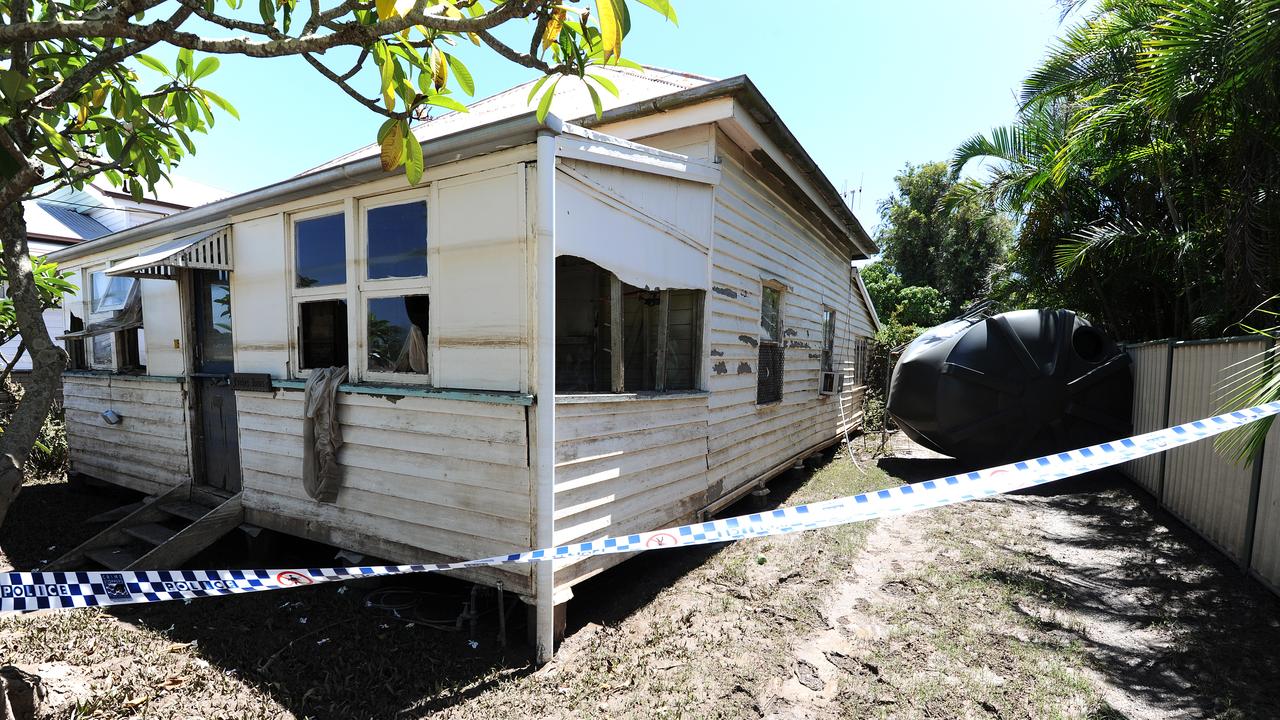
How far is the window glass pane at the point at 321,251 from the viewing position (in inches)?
181

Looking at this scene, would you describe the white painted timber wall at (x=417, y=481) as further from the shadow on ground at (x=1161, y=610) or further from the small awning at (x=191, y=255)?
the shadow on ground at (x=1161, y=610)

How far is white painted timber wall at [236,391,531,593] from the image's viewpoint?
374 centimetres

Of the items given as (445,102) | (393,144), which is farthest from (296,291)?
(445,102)

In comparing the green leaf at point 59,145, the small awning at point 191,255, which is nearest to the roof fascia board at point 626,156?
the green leaf at point 59,145

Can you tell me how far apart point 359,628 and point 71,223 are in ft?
55.8

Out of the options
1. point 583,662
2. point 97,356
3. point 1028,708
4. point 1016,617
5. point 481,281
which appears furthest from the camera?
point 97,356

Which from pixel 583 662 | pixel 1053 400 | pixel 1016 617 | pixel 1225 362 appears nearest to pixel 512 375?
pixel 583 662

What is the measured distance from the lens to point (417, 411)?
4094 mm

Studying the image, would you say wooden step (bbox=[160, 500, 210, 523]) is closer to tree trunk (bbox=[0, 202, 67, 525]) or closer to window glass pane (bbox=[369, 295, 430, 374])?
window glass pane (bbox=[369, 295, 430, 374])

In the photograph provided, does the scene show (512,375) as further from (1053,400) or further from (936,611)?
(1053,400)

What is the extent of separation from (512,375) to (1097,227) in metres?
10.6

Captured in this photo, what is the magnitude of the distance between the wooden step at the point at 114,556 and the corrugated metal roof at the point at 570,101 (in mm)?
4259

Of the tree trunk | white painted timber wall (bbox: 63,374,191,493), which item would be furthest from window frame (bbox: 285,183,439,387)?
white painted timber wall (bbox: 63,374,191,493)

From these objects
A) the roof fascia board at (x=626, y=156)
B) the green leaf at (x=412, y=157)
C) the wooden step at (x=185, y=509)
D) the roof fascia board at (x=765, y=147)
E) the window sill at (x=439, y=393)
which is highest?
the roof fascia board at (x=765, y=147)
